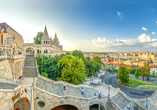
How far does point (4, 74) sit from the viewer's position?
43.7 feet

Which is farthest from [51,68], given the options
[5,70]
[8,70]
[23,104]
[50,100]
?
[23,104]

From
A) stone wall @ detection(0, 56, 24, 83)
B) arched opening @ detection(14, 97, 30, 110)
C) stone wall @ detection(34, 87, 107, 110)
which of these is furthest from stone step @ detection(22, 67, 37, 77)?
stone wall @ detection(34, 87, 107, 110)

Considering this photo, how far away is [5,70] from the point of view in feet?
45.0

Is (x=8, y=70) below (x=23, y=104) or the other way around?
the other way around

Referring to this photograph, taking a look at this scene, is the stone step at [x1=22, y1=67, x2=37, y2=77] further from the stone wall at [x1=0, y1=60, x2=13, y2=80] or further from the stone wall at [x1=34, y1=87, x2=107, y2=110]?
the stone wall at [x1=34, y1=87, x2=107, y2=110]

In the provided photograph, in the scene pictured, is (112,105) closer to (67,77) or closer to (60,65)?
(67,77)

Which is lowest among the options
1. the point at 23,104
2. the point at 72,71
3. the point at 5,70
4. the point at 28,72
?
the point at 23,104

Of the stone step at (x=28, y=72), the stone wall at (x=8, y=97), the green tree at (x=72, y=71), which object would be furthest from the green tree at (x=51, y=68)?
the stone wall at (x=8, y=97)

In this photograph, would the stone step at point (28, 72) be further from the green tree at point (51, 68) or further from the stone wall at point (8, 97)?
the stone wall at point (8, 97)

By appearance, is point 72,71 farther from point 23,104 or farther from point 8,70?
point 8,70

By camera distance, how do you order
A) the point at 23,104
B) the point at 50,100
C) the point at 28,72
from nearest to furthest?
the point at 23,104
the point at 50,100
the point at 28,72

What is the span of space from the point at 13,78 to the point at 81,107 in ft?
41.4

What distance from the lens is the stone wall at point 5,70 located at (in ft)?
42.5

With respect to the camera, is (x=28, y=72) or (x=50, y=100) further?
(x=28, y=72)
